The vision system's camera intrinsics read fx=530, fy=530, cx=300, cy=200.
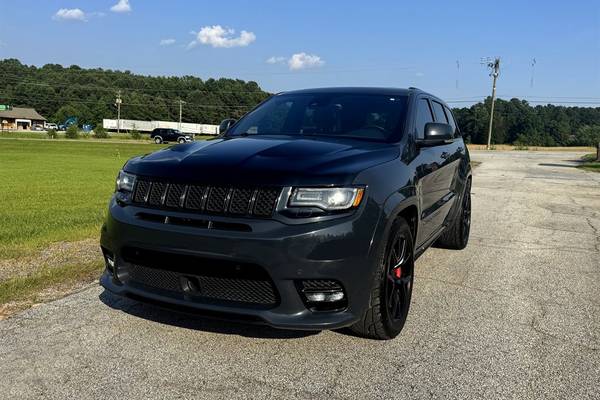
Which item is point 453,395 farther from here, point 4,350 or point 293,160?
point 4,350

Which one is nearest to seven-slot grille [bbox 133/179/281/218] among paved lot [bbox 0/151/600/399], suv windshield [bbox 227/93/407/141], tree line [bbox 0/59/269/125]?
paved lot [bbox 0/151/600/399]

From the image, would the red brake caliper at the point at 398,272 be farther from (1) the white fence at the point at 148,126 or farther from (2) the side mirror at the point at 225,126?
(1) the white fence at the point at 148,126

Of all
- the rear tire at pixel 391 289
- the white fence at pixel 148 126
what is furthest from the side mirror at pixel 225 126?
the white fence at pixel 148 126

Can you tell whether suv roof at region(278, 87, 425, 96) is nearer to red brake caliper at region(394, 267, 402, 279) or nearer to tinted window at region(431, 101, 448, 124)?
tinted window at region(431, 101, 448, 124)

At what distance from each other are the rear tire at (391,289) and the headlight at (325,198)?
43 centimetres

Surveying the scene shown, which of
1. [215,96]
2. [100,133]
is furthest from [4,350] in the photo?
[215,96]

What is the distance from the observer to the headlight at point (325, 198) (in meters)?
2.98

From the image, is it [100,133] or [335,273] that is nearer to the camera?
[335,273]

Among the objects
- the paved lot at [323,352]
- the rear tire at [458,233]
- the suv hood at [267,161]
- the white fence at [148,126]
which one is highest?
the white fence at [148,126]

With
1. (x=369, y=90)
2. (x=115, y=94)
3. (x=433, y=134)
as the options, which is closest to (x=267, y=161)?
(x=433, y=134)

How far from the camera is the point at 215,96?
12900 centimetres

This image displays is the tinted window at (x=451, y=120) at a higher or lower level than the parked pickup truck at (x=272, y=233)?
higher

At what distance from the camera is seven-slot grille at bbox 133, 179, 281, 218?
2.99m

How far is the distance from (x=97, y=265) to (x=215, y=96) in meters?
128
